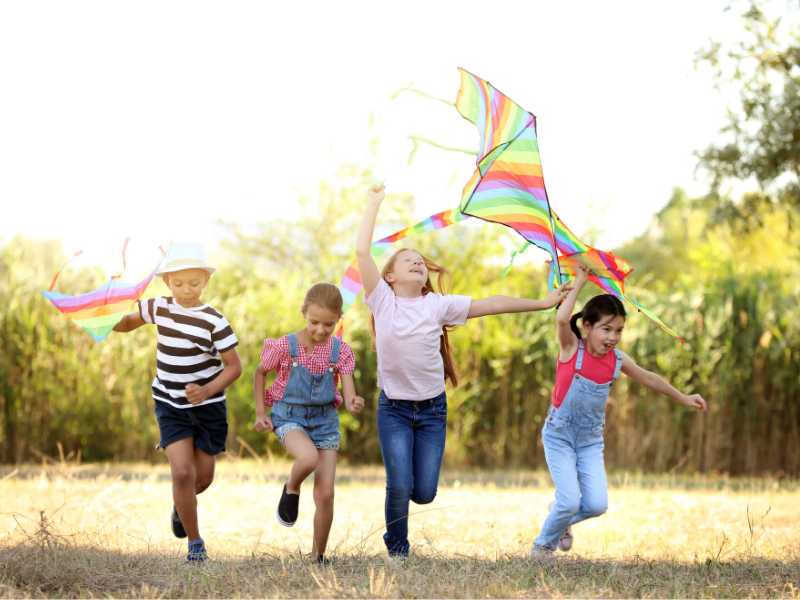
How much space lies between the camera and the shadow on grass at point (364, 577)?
462 centimetres

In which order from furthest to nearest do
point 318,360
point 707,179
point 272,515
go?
point 707,179, point 272,515, point 318,360

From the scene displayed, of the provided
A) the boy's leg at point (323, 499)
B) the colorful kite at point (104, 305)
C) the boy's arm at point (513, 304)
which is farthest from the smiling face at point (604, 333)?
the colorful kite at point (104, 305)

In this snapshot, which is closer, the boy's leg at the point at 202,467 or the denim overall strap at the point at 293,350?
the denim overall strap at the point at 293,350

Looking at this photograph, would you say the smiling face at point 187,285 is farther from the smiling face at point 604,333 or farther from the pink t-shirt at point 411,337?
the smiling face at point 604,333

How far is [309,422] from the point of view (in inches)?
221

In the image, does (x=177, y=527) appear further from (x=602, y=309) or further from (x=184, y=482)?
(x=602, y=309)

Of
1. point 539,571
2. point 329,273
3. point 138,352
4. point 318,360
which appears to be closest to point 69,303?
point 318,360

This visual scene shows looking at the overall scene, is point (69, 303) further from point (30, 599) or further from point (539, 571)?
point (539, 571)

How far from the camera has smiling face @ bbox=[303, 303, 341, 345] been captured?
5.59 m

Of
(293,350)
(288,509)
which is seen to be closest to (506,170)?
(293,350)

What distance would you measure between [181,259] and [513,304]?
70.8 inches

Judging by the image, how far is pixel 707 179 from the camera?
1444 centimetres

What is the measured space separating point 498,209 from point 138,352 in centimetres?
793

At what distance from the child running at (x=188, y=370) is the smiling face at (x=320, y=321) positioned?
468 mm
